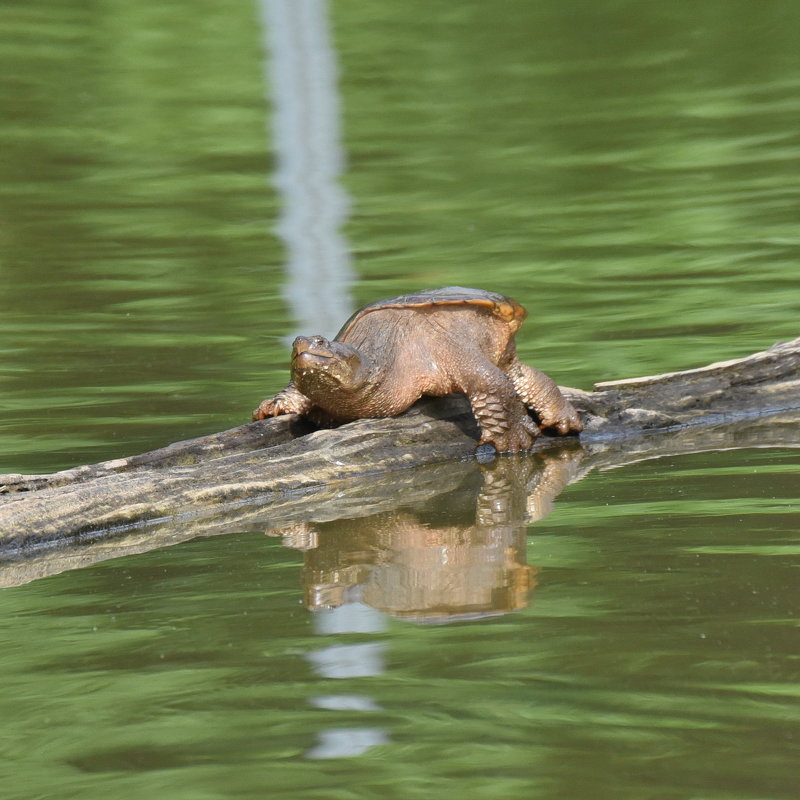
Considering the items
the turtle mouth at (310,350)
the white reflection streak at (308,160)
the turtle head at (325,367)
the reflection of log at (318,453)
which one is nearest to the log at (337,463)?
the reflection of log at (318,453)

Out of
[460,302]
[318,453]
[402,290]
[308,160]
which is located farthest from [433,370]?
[308,160]

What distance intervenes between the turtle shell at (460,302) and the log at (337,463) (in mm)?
331

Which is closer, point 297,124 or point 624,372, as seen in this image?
point 624,372

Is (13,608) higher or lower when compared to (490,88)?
lower

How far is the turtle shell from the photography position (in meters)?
4.71

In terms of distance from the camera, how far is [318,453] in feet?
14.4

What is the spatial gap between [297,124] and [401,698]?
13.6m

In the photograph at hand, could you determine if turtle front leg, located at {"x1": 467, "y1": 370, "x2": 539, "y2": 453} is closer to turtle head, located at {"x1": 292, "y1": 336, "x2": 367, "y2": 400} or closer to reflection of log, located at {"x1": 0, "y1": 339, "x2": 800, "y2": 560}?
reflection of log, located at {"x1": 0, "y1": 339, "x2": 800, "y2": 560}

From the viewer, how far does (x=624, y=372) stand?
6109 millimetres

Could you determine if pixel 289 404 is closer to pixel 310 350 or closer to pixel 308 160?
pixel 310 350

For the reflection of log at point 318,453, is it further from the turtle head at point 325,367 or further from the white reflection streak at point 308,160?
the white reflection streak at point 308,160

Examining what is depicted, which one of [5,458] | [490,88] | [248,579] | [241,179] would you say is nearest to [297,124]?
[490,88]

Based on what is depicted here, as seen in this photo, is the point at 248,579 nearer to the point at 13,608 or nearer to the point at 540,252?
the point at 13,608

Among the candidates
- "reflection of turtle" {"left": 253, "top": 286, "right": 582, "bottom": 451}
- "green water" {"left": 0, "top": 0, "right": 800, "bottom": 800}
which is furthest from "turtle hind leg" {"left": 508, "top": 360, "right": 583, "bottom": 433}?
"green water" {"left": 0, "top": 0, "right": 800, "bottom": 800}
